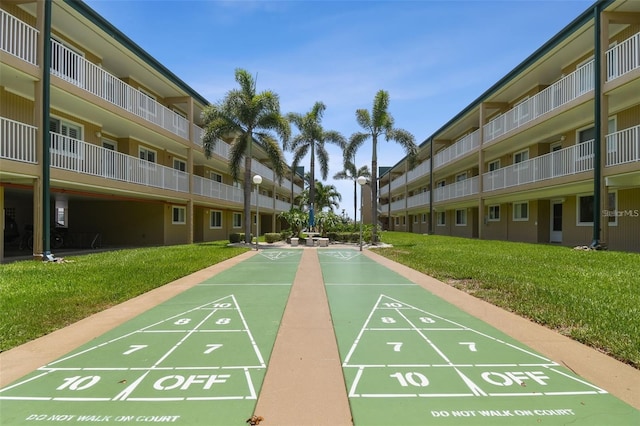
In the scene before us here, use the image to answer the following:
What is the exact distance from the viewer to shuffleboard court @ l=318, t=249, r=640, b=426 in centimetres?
306

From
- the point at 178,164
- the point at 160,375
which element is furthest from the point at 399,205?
the point at 160,375

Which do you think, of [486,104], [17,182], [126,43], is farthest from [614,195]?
[17,182]

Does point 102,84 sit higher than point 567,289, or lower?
higher

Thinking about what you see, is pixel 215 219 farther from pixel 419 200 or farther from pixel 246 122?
pixel 419 200

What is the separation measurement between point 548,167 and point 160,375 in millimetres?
19300

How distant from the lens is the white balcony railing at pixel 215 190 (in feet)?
77.2

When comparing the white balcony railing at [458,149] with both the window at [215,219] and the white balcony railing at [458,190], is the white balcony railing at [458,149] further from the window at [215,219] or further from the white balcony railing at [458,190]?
the window at [215,219]

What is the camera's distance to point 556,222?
21.6 m

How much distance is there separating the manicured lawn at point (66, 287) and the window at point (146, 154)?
9462 mm

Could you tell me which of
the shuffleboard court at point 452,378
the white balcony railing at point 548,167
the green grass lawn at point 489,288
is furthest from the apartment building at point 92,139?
the white balcony railing at point 548,167

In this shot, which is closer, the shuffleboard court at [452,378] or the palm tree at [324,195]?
the shuffleboard court at [452,378]

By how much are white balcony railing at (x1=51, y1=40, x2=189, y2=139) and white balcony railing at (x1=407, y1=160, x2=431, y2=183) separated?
25.3m

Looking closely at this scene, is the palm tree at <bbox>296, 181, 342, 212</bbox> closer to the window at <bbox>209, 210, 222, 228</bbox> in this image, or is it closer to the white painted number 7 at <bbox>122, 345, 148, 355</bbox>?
the window at <bbox>209, 210, 222, 228</bbox>

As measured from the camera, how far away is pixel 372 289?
28.0 ft
